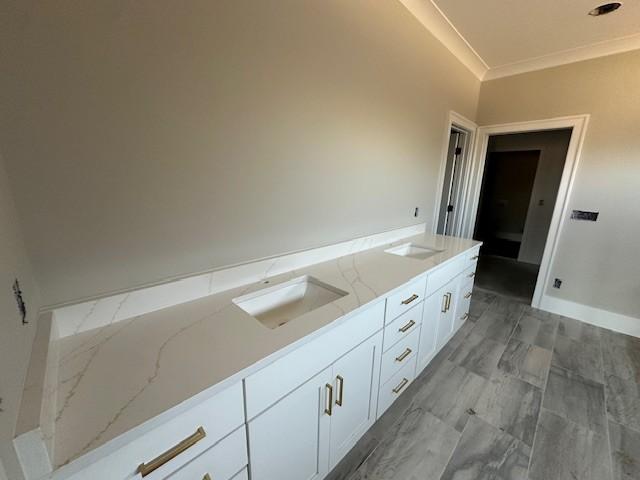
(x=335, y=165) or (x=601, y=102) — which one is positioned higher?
(x=601, y=102)

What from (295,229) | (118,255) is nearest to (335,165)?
(295,229)

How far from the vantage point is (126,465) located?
0.54 meters

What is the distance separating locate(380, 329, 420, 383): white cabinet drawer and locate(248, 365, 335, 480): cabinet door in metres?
0.43

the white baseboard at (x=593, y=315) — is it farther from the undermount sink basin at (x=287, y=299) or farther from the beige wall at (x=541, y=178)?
the undermount sink basin at (x=287, y=299)

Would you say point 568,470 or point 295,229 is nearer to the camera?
point 568,470

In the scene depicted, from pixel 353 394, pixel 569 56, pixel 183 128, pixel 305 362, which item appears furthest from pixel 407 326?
pixel 569 56

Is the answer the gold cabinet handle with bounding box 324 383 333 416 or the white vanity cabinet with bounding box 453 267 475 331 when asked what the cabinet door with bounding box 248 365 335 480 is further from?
the white vanity cabinet with bounding box 453 267 475 331

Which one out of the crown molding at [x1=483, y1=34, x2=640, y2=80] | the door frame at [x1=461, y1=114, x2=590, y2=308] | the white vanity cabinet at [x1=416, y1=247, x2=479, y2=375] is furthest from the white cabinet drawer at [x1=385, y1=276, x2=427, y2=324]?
the crown molding at [x1=483, y1=34, x2=640, y2=80]

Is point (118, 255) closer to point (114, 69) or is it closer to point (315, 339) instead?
point (114, 69)

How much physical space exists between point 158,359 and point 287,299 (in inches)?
25.4

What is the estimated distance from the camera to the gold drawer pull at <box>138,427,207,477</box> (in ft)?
1.82

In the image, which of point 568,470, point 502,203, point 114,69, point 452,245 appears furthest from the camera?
point 502,203

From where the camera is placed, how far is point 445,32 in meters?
2.05

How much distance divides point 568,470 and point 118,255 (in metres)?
2.24
